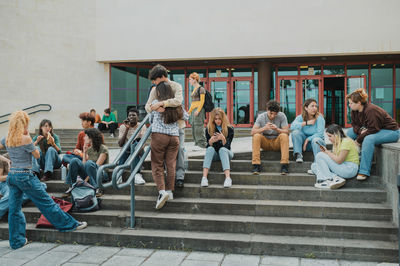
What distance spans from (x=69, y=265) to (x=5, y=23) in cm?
1353

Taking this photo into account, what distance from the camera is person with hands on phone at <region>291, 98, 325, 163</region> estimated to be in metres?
6.01

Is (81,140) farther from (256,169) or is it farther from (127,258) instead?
(256,169)

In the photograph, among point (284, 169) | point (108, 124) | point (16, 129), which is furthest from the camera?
point (108, 124)

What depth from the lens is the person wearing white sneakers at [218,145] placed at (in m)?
5.62

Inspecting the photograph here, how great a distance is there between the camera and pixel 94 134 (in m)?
6.01

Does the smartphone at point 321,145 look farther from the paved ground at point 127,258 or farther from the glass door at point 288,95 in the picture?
the glass door at point 288,95

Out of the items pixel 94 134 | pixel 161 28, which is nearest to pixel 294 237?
pixel 94 134

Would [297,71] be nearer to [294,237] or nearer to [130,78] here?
[130,78]

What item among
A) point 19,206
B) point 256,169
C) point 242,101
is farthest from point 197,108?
point 242,101

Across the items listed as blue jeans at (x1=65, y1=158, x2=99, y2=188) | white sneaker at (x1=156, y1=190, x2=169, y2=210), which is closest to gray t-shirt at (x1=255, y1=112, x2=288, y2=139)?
white sneaker at (x1=156, y1=190, x2=169, y2=210)

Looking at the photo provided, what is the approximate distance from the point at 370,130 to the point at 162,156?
3.01 m

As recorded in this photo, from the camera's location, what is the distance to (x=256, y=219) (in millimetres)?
4828

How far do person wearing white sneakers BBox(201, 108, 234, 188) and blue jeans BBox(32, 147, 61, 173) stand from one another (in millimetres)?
2733

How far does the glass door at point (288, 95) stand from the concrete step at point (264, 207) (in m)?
10.9
